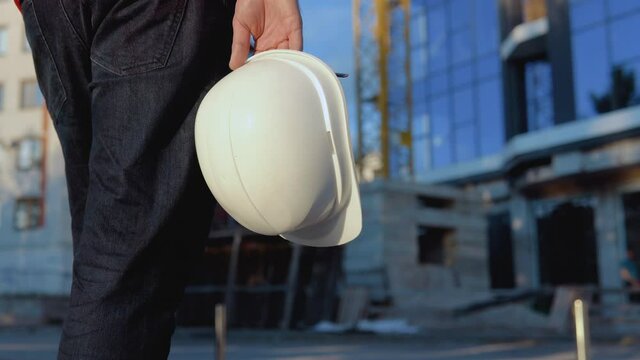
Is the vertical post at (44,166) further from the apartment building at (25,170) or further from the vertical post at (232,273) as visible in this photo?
the vertical post at (232,273)

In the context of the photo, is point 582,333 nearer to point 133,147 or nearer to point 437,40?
point 133,147

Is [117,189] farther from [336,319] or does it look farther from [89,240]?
[336,319]

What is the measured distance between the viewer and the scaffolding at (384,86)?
44250 mm

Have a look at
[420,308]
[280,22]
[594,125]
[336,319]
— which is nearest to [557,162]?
[594,125]

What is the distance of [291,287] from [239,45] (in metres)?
12.1

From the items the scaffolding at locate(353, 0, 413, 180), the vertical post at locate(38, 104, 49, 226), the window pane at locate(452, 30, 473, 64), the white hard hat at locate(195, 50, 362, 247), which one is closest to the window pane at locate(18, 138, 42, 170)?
the vertical post at locate(38, 104, 49, 226)

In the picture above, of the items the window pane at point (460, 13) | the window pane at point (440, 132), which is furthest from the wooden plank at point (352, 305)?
the window pane at point (460, 13)

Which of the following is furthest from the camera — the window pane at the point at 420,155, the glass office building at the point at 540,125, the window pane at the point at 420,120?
the window pane at the point at 420,120

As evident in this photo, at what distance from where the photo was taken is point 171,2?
60.2 inches

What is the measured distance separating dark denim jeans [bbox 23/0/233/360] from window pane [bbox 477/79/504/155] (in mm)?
36336

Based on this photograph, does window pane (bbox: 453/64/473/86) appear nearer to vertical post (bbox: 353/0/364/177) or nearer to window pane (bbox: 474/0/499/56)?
window pane (bbox: 474/0/499/56)

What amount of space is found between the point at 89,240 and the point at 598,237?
3036 centimetres

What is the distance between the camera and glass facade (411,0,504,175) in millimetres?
38062

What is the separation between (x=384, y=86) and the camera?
44438 mm
